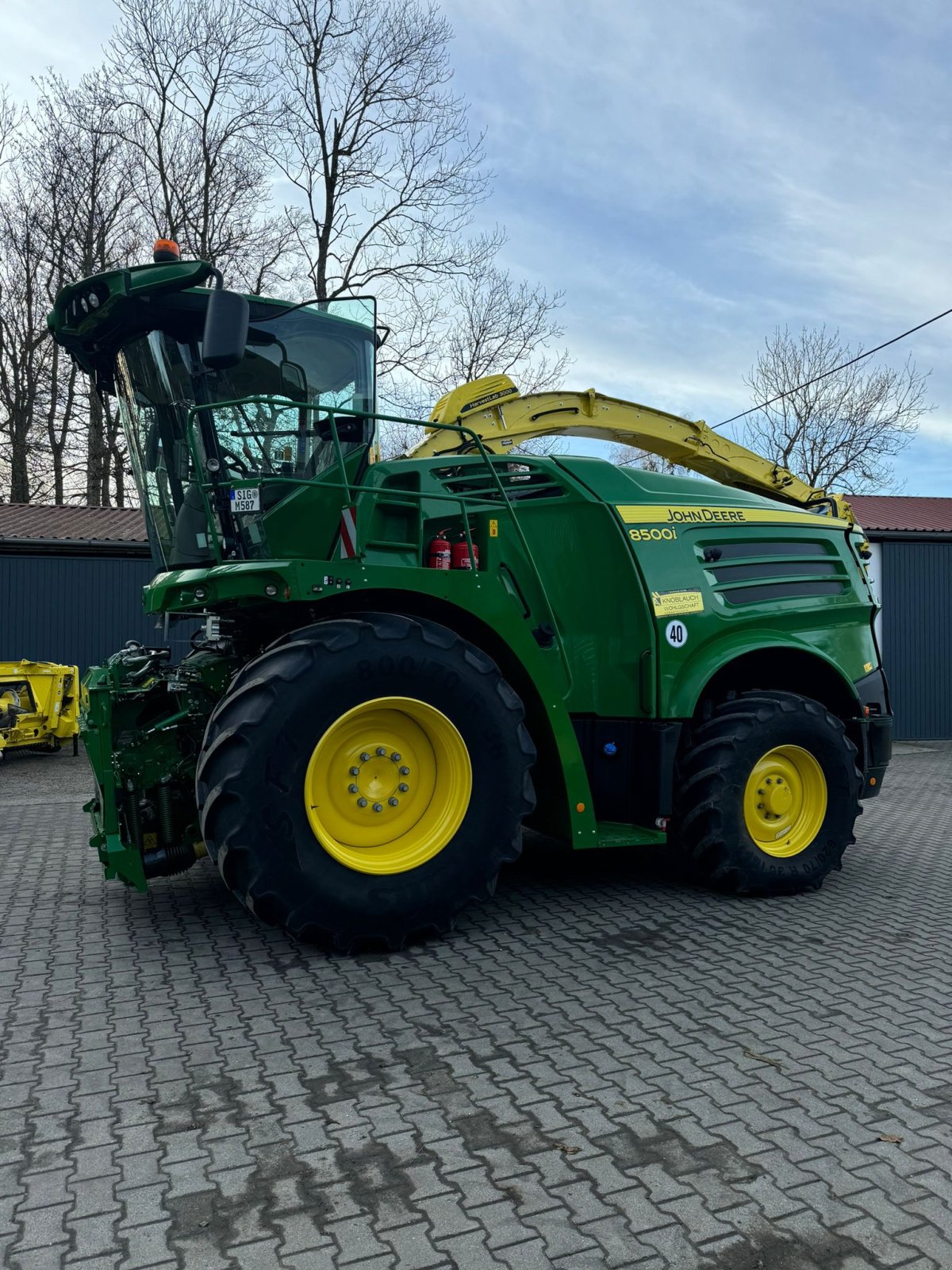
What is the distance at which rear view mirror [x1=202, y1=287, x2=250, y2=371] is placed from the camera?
4.29m

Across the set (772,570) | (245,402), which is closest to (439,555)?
(245,402)

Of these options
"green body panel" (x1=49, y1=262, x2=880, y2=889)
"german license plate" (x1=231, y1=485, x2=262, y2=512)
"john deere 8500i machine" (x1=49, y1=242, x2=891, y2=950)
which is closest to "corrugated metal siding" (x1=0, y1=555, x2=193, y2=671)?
"john deere 8500i machine" (x1=49, y1=242, x2=891, y2=950)

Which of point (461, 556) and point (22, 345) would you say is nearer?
point (461, 556)

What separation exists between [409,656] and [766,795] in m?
2.53

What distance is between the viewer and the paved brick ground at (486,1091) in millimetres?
2465

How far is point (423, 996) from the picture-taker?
4059mm

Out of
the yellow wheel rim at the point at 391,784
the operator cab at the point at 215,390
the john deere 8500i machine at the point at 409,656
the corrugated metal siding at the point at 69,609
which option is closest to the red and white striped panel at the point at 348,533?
the john deere 8500i machine at the point at 409,656

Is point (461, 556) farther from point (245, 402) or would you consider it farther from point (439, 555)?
point (245, 402)

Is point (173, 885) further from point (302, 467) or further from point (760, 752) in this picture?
point (760, 752)

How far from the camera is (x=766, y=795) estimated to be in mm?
5754

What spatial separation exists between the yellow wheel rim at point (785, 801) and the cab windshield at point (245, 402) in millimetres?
2987

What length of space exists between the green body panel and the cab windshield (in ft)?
0.07

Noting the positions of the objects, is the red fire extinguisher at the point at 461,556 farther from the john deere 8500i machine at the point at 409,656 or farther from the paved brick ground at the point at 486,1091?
the paved brick ground at the point at 486,1091

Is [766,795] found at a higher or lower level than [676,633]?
lower
